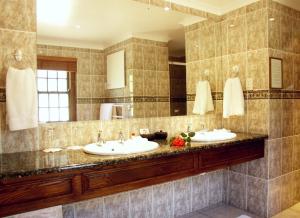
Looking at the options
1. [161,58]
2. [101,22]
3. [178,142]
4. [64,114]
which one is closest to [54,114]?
[64,114]

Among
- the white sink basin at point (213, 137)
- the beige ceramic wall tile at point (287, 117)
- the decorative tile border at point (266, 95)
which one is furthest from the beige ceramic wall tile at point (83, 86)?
the beige ceramic wall tile at point (287, 117)

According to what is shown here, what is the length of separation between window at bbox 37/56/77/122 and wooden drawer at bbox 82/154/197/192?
667mm

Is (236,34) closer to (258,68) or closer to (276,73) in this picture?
(258,68)

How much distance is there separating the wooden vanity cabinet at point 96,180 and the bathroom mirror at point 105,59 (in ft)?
2.15

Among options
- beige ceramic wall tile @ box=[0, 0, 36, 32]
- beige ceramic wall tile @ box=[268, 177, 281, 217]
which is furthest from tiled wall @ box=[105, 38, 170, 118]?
beige ceramic wall tile @ box=[268, 177, 281, 217]

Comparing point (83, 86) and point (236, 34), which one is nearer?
point (83, 86)

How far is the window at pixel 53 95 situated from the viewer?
75.2 inches

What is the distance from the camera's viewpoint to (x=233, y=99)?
2.65m

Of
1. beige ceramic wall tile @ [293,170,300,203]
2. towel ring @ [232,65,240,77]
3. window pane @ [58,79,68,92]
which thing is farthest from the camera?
beige ceramic wall tile @ [293,170,300,203]

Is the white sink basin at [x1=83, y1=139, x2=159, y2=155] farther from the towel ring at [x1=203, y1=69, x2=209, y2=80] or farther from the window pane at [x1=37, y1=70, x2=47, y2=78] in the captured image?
the towel ring at [x1=203, y1=69, x2=209, y2=80]

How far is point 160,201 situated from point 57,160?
1.30 metres

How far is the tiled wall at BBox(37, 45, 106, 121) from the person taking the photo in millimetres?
2057

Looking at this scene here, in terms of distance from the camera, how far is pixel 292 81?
108 inches

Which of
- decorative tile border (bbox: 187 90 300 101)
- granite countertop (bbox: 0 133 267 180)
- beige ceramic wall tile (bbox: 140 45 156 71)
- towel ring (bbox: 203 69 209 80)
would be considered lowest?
granite countertop (bbox: 0 133 267 180)
